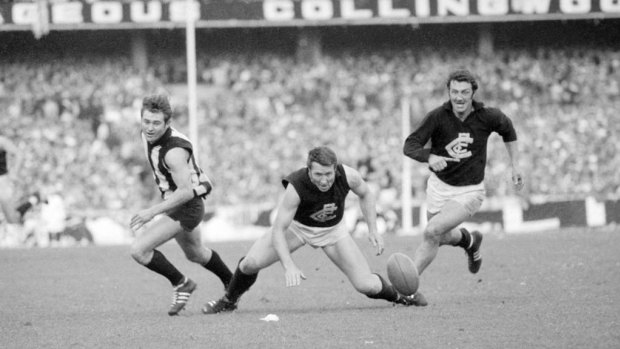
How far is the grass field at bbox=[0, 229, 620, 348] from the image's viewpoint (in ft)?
Result: 24.0

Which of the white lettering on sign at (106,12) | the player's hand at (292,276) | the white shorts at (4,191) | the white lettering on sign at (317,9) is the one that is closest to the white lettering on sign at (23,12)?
the white lettering on sign at (106,12)

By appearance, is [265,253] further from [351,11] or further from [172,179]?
[351,11]

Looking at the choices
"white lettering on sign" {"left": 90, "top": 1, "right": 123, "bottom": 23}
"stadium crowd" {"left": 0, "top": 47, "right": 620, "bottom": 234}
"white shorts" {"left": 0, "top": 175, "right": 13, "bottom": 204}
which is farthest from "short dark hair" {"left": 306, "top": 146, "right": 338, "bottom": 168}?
"white lettering on sign" {"left": 90, "top": 1, "right": 123, "bottom": 23}

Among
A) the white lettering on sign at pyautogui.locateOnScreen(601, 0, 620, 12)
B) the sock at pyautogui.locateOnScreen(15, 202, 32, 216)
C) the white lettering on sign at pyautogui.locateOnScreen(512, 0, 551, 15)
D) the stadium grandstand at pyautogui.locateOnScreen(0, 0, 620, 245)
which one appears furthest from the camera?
the white lettering on sign at pyautogui.locateOnScreen(512, 0, 551, 15)

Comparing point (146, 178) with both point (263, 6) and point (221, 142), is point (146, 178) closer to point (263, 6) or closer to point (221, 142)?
point (221, 142)

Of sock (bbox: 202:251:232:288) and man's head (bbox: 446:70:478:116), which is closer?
man's head (bbox: 446:70:478:116)

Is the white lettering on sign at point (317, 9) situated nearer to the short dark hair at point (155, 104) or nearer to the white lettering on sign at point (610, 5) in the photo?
the white lettering on sign at point (610, 5)

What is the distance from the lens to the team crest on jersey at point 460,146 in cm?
965

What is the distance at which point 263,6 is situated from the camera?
3075cm

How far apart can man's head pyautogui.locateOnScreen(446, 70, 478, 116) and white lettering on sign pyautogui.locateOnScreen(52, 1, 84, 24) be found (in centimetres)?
2247

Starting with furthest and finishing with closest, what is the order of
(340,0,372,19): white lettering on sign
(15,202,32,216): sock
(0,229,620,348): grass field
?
(340,0,372,19): white lettering on sign
(15,202,32,216): sock
(0,229,620,348): grass field

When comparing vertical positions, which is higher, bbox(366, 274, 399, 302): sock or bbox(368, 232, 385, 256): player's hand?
bbox(368, 232, 385, 256): player's hand

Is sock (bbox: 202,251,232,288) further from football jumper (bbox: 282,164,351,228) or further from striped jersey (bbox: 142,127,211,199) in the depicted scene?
football jumper (bbox: 282,164,351,228)

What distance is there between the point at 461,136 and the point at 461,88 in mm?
461
